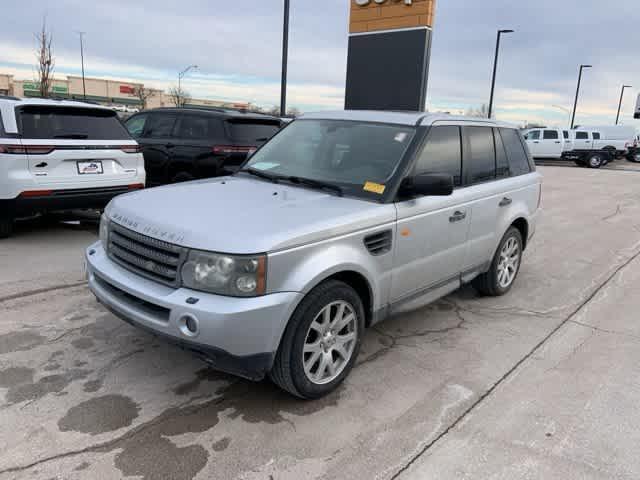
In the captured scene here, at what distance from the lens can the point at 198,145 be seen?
8.12m

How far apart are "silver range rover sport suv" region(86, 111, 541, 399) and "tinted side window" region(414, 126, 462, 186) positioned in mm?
17

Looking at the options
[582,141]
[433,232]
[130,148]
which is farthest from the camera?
[582,141]

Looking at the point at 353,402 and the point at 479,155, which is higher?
the point at 479,155

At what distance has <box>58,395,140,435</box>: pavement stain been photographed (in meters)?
2.85

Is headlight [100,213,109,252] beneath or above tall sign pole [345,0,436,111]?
beneath

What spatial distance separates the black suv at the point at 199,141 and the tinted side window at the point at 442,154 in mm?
4189

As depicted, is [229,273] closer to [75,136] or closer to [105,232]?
[105,232]

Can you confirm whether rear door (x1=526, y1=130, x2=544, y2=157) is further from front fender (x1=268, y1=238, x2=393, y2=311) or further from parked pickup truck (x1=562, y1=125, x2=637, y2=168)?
front fender (x1=268, y1=238, x2=393, y2=311)

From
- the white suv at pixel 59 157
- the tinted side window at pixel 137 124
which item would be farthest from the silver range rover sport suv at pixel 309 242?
the tinted side window at pixel 137 124

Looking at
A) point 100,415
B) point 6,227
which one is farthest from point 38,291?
point 100,415

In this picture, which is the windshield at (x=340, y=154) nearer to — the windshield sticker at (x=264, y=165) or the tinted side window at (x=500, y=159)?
the windshield sticker at (x=264, y=165)

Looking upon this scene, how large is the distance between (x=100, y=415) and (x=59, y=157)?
4175mm

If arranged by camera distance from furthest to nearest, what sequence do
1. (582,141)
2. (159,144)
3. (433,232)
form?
(582,141) → (159,144) → (433,232)

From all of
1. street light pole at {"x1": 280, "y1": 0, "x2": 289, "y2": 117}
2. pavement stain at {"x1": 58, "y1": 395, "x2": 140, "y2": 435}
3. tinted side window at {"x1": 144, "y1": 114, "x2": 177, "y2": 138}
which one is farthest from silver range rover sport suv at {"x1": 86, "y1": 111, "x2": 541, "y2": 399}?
street light pole at {"x1": 280, "y1": 0, "x2": 289, "y2": 117}
